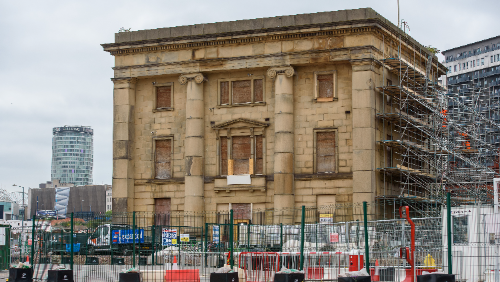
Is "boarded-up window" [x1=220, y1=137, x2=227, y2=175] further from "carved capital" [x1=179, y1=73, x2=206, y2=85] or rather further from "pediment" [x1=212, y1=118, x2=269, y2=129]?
"carved capital" [x1=179, y1=73, x2=206, y2=85]

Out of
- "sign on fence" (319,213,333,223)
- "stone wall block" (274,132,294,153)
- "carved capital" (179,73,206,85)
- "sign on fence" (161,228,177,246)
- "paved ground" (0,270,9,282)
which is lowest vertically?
"paved ground" (0,270,9,282)

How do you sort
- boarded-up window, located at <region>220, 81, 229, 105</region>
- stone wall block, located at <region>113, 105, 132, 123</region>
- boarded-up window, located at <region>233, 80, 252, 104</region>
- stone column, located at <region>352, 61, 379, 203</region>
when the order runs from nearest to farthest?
stone column, located at <region>352, 61, 379, 203</region> < boarded-up window, located at <region>233, 80, 252, 104</region> < boarded-up window, located at <region>220, 81, 229, 105</region> < stone wall block, located at <region>113, 105, 132, 123</region>

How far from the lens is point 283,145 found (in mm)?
41219

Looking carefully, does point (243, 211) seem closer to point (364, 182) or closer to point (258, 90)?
point (258, 90)

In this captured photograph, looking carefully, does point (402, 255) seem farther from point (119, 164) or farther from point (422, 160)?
point (119, 164)

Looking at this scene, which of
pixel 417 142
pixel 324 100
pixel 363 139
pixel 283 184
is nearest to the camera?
pixel 363 139

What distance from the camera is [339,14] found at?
40.9 m

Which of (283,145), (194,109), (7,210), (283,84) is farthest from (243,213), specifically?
(7,210)

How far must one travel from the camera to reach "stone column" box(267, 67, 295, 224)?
40.8m

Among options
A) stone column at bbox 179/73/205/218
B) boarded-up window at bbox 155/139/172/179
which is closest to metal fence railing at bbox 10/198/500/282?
stone column at bbox 179/73/205/218

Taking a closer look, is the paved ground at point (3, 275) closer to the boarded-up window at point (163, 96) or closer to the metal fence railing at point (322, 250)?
the metal fence railing at point (322, 250)

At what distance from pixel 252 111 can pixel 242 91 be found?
1421mm

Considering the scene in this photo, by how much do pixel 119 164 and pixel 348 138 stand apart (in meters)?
13.7

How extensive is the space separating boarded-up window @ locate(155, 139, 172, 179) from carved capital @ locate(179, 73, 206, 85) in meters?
3.70
